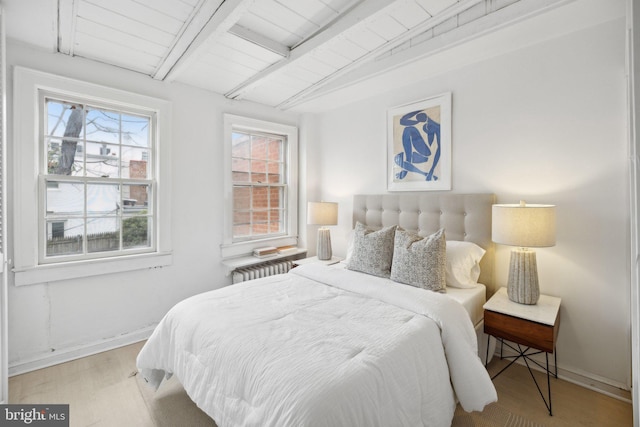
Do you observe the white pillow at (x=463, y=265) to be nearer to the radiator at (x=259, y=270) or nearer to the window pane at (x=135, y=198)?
the radiator at (x=259, y=270)

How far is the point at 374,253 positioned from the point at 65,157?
2.74 meters

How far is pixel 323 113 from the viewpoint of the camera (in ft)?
12.8

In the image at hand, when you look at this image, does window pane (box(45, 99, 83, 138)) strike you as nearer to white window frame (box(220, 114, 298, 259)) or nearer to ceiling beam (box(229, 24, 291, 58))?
white window frame (box(220, 114, 298, 259))

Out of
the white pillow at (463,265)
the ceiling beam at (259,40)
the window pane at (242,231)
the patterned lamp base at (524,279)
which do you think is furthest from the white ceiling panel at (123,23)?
the patterned lamp base at (524,279)

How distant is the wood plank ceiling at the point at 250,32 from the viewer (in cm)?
180

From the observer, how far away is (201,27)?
1.96 m

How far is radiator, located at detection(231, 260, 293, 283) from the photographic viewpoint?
327 cm

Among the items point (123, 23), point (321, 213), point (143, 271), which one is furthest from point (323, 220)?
point (123, 23)

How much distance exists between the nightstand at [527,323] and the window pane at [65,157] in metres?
3.45

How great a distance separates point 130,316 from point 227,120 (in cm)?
221

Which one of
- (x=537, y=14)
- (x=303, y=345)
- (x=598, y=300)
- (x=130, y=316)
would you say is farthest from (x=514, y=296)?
(x=130, y=316)

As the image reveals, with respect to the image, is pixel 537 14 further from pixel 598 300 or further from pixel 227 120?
pixel 227 120

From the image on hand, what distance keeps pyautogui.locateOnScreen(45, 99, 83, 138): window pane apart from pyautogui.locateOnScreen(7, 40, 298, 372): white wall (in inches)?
10.1

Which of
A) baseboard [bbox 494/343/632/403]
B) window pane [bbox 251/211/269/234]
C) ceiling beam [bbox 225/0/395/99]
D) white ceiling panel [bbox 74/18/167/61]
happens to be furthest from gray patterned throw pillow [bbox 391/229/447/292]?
white ceiling panel [bbox 74/18/167/61]
